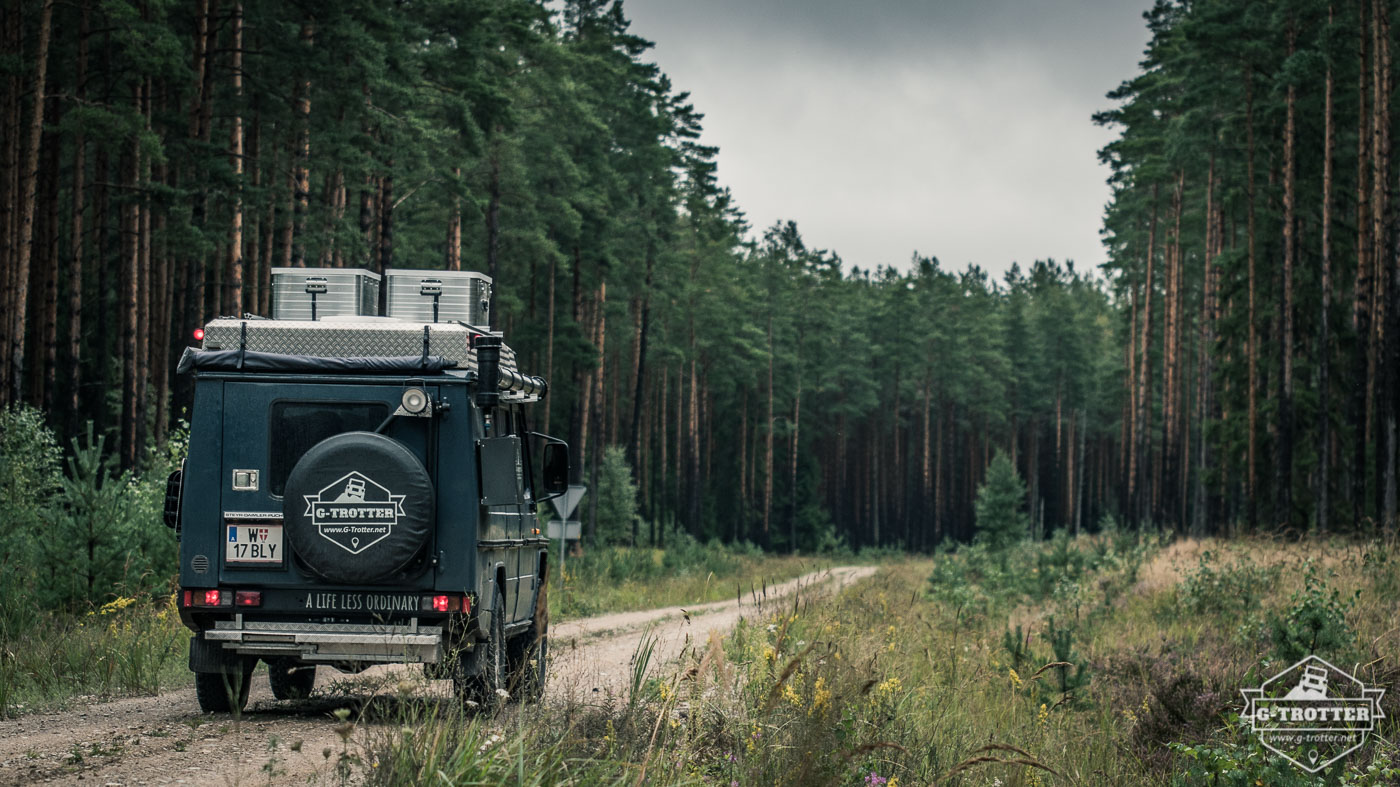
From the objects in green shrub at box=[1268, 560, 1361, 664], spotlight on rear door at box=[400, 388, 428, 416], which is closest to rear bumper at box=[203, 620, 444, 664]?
spotlight on rear door at box=[400, 388, 428, 416]

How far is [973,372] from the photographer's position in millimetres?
83688

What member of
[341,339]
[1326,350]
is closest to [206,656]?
[341,339]

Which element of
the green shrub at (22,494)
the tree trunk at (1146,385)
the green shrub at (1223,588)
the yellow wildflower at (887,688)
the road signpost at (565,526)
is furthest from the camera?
the tree trunk at (1146,385)

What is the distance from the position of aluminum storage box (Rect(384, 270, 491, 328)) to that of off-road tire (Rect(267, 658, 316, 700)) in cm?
310

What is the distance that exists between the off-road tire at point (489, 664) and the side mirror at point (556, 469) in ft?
4.78

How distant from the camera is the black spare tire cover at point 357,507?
8016 millimetres

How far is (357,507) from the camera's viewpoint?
8.09 m

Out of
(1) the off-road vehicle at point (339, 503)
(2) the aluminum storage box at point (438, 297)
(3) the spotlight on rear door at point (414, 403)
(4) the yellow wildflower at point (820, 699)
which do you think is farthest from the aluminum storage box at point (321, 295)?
(4) the yellow wildflower at point (820, 699)

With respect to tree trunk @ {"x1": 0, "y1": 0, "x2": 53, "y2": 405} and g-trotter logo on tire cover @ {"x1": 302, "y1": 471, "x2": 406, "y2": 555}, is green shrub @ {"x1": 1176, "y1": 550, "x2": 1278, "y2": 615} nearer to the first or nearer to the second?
g-trotter logo on tire cover @ {"x1": 302, "y1": 471, "x2": 406, "y2": 555}

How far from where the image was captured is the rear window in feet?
28.1

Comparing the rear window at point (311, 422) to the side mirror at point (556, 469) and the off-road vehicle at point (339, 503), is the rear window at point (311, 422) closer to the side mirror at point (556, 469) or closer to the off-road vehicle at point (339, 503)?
the off-road vehicle at point (339, 503)

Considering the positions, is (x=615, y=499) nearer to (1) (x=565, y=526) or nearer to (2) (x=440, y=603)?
(1) (x=565, y=526)

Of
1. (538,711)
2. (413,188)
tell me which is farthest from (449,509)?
(413,188)

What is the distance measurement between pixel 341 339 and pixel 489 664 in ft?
8.86
